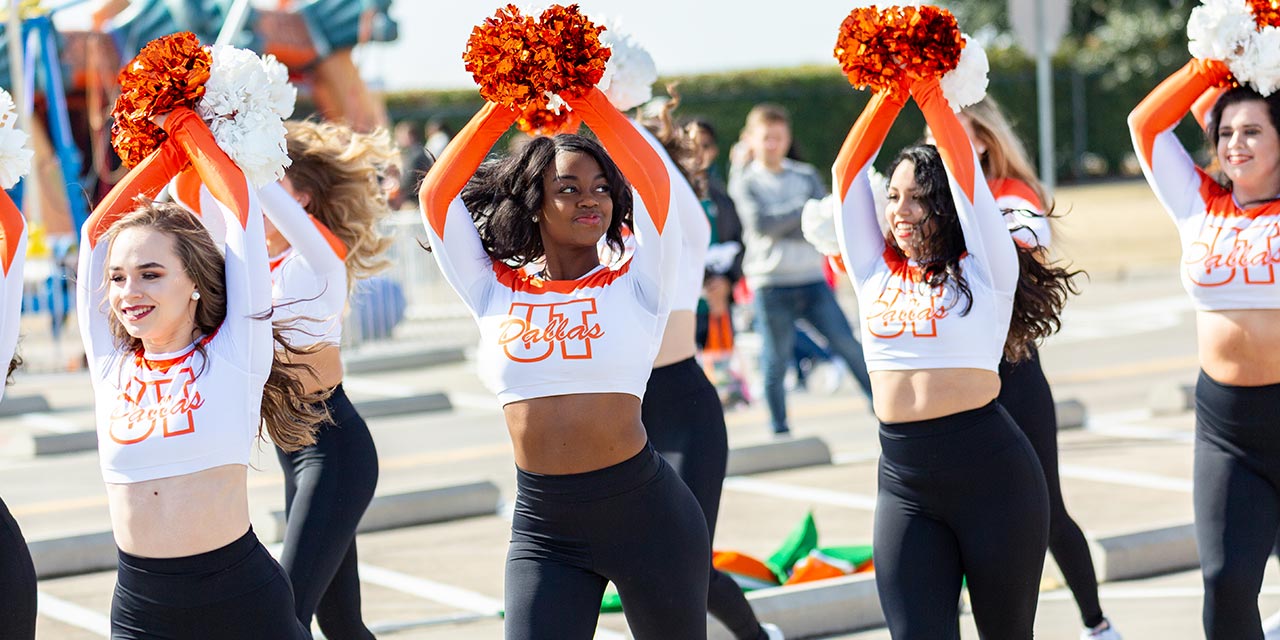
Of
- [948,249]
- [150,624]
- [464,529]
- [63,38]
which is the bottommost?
[464,529]

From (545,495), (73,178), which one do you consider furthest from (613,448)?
(73,178)

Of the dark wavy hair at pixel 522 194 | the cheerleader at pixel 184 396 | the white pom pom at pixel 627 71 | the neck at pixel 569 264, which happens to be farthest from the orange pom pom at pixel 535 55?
the white pom pom at pixel 627 71

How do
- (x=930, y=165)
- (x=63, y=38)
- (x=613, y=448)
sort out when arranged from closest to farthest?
(x=613, y=448) → (x=930, y=165) → (x=63, y=38)

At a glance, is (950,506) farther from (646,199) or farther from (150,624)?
(150,624)

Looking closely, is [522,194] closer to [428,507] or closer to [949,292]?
[949,292]

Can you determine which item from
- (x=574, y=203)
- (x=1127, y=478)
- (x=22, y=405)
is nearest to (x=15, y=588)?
(x=574, y=203)

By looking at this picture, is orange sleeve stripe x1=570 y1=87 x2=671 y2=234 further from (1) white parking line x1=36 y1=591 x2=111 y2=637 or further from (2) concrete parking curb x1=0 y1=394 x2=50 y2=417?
(2) concrete parking curb x1=0 y1=394 x2=50 y2=417

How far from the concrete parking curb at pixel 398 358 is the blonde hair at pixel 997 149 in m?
9.04

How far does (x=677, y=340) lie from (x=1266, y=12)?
2084 mm

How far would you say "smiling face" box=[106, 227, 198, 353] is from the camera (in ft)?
12.7

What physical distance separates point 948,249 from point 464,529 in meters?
4.11

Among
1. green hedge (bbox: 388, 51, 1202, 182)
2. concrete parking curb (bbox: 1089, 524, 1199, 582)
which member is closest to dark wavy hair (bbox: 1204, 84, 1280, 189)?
concrete parking curb (bbox: 1089, 524, 1199, 582)

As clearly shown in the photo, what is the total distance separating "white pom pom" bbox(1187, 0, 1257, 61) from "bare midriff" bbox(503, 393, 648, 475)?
2.23 metres

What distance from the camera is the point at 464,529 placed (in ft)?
26.8
